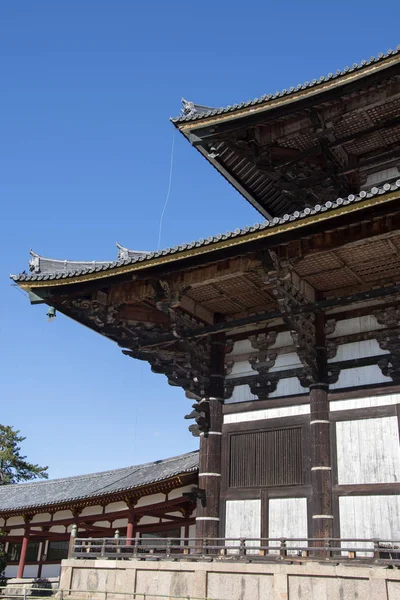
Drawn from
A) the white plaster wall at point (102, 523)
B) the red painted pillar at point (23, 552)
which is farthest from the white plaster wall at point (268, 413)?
the red painted pillar at point (23, 552)

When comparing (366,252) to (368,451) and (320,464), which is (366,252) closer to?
(368,451)

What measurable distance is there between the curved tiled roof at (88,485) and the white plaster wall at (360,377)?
10.1 m

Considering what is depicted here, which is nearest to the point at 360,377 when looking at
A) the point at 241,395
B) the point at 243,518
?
the point at 241,395

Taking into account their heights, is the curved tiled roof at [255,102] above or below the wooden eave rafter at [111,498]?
above

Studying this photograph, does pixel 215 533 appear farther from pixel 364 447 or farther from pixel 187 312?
pixel 187 312

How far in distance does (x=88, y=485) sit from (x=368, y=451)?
2214cm

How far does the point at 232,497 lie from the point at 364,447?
135 inches

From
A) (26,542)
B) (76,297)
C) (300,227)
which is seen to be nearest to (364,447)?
(300,227)

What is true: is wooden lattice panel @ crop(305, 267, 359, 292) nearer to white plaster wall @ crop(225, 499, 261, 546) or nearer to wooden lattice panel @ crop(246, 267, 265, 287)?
wooden lattice panel @ crop(246, 267, 265, 287)

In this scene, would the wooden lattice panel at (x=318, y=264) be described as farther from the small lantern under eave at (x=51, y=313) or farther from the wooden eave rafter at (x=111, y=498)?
the wooden eave rafter at (x=111, y=498)

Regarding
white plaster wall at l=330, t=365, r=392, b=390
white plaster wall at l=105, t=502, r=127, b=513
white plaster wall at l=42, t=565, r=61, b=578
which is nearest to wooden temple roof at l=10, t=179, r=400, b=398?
white plaster wall at l=330, t=365, r=392, b=390

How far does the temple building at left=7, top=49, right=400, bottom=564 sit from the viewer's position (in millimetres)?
12875

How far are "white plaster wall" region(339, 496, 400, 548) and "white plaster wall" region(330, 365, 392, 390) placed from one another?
2.47 meters

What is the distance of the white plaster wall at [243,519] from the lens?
1402cm
